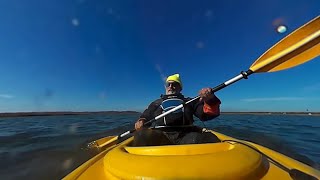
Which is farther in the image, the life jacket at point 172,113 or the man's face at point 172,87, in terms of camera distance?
the man's face at point 172,87

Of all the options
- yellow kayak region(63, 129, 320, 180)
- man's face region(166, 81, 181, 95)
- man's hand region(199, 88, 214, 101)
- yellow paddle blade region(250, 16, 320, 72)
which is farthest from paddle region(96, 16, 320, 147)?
yellow kayak region(63, 129, 320, 180)

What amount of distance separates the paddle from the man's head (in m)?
0.63

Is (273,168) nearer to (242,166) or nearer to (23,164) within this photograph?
(242,166)

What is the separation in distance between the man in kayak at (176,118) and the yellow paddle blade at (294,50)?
0.98 m

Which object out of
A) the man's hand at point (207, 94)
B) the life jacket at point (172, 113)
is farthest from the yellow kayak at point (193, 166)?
the life jacket at point (172, 113)

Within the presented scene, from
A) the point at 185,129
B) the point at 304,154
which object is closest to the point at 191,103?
the point at 185,129

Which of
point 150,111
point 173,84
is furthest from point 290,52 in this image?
point 150,111

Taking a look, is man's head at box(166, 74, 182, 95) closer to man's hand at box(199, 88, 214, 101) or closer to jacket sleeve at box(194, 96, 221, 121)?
jacket sleeve at box(194, 96, 221, 121)

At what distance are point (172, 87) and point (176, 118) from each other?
2.83 feet

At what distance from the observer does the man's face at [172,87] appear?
4.78m

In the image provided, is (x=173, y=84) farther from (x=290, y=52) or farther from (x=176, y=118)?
(x=290, y=52)

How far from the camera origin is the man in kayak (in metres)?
3.33

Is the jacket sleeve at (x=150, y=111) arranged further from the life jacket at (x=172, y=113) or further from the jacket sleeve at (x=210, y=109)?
the jacket sleeve at (x=210, y=109)

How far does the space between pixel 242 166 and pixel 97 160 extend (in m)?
2.00
